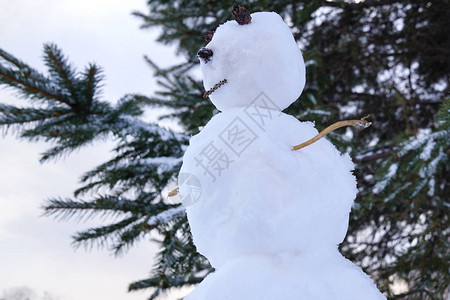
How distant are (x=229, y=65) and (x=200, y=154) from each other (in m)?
0.31

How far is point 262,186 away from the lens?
1025 mm

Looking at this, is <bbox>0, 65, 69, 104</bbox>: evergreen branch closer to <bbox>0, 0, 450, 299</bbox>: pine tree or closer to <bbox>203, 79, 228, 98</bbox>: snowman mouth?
<bbox>0, 0, 450, 299</bbox>: pine tree

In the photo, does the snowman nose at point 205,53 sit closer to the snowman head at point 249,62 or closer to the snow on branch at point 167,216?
the snowman head at point 249,62

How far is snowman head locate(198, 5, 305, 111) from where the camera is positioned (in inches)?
47.7

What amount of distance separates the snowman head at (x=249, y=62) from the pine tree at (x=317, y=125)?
715 millimetres

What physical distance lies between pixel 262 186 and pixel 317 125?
1321mm

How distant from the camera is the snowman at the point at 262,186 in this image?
39.5 inches

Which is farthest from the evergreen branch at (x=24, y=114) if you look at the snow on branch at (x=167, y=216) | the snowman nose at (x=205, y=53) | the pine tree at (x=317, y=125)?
the snowman nose at (x=205, y=53)

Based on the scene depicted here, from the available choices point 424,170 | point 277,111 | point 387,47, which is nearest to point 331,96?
point 387,47

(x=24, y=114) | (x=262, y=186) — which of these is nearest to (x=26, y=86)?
(x=24, y=114)

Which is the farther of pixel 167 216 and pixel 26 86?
pixel 167 216

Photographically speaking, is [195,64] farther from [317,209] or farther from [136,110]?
[317,209]

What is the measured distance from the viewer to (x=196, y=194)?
1125mm

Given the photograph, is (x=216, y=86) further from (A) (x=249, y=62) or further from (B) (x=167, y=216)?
(B) (x=167, y=216)
